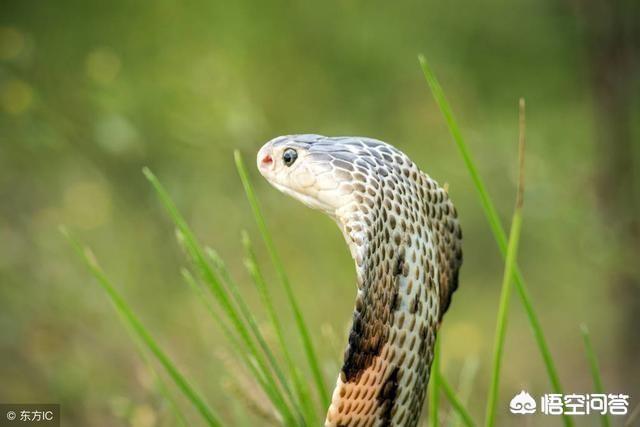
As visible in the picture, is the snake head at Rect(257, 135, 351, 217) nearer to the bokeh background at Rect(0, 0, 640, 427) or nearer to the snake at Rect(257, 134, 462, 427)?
the snake at Rect(257, 134, 462, 427)

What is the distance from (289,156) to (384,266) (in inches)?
4.1

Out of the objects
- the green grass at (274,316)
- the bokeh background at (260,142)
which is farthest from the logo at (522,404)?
the bokeh background at (260,142)

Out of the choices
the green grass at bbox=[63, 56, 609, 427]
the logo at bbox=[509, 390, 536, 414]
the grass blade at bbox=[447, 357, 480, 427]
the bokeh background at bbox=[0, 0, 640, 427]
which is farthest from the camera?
the bokeh background at bbox=[0, 0, 640, 427]

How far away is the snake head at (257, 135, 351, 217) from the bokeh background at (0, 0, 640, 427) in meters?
1.03

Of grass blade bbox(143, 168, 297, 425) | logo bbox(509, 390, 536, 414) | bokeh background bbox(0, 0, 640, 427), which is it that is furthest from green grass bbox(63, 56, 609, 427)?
bokeh background bbox(0, 0, 640, 427)

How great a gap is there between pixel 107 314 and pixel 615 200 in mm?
1124

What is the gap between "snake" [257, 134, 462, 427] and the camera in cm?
50

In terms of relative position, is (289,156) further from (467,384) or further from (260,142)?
(260,142)

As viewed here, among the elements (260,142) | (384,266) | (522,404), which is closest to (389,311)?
(384,266)

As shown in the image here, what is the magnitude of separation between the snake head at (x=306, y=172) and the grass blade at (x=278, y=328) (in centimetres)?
4

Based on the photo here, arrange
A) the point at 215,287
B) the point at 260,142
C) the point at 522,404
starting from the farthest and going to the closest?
1. the point at 260,142
2. the point at 522,404
3. the point at 215,287

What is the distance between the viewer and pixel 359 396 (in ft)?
1.66

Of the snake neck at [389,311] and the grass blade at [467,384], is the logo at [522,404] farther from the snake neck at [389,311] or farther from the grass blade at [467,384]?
the snake neck at [389,311]

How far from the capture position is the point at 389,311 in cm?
52
